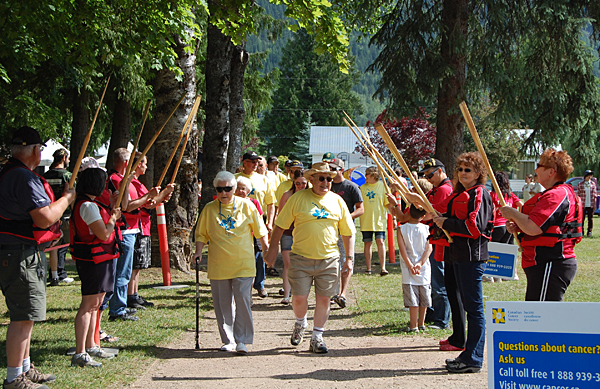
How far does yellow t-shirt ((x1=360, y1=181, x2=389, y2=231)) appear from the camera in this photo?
447 inches

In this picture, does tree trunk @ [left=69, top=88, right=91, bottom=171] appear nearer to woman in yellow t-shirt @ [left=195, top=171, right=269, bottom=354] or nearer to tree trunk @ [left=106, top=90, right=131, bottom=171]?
tree trunk @ [left=106, top=90, right=131, bottom=171]

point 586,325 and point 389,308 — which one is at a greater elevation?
point 586,325

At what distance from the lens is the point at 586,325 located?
335 cm

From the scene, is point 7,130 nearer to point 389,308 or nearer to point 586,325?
point 389,308

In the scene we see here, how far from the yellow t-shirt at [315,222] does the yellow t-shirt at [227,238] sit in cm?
41

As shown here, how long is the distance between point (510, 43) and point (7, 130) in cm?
1772

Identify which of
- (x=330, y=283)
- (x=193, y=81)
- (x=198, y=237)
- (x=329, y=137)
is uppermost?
(x=329, y=137)

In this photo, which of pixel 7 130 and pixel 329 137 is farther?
pixel 329 137

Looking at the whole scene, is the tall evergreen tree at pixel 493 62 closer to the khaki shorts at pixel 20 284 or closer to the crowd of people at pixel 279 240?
the crowd of people at pixel 279 240

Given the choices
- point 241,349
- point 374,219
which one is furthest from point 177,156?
point 241,349

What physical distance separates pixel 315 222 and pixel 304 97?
7789 cm

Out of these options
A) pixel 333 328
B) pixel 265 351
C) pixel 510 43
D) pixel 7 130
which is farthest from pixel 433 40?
pixel 7 130

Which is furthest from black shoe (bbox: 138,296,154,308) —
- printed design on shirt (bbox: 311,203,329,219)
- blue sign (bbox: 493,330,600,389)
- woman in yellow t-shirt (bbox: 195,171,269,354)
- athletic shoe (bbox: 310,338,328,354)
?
blue sign (bbox: 493,330,600,389)

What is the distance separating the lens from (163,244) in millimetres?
9758
